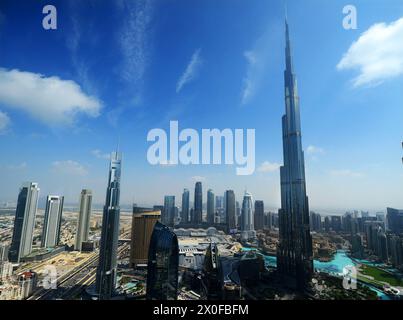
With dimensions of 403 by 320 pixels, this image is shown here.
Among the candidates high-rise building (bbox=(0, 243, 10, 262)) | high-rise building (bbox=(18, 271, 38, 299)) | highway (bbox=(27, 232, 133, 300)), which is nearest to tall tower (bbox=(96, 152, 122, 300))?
highway (bbox=(27, 232, 133, 300))

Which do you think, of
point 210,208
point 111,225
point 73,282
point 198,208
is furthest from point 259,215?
point 73,282

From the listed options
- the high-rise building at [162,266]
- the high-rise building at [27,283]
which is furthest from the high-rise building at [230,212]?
the high-rise building at [27,283]

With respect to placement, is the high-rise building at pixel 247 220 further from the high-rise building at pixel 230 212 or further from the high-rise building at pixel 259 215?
the high-rise building at pixel 230 212

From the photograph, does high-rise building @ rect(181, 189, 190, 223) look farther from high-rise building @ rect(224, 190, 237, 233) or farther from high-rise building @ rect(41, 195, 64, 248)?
high-rise building @ rect(41, 195, 64, 248)

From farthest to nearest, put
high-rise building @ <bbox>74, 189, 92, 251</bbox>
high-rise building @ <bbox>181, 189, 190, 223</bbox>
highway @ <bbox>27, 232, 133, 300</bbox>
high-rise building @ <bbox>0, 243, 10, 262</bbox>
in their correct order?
high-rise building @ <bbox>181, 189, 190, 223</bbox> → high-rise building @ <bbox>74, 189, 92, 251</bbox> → high-rise building @ <bbox>0, 243, 10, 262</bbox> → highway @ <bbox>27, 232, 133, 300</bbox>

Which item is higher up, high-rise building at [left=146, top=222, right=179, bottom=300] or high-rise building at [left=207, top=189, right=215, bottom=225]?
high-rise building at [left=207, top=189, right=215, bottom=225]

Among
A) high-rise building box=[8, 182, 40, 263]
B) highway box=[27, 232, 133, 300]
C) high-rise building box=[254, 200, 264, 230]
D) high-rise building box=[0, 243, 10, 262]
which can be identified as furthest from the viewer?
high-rise building box=[254, 200, 264, 230]

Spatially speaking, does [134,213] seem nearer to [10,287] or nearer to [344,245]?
[10,287]

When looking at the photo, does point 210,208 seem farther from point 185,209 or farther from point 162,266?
point 162,266
